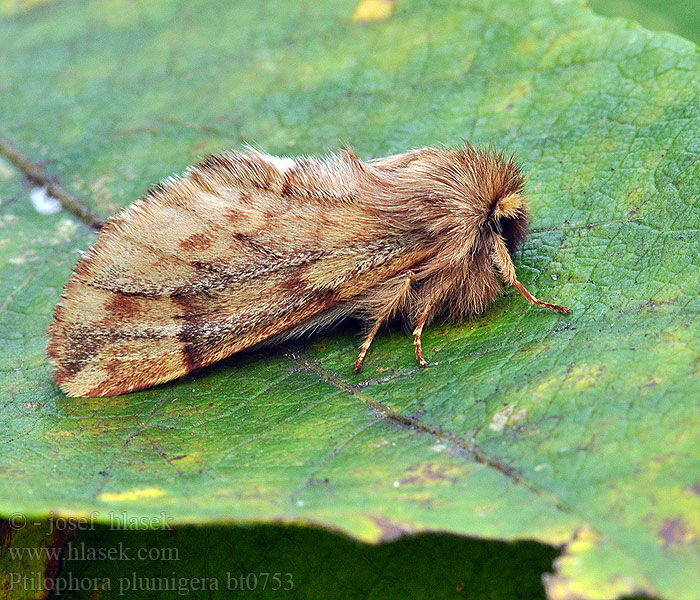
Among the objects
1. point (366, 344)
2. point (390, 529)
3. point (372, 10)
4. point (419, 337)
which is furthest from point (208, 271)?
point (372, 10)

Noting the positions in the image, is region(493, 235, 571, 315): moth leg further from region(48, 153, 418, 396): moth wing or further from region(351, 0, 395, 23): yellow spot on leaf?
region(351, 0, 395, 23): yellow spot on leaf

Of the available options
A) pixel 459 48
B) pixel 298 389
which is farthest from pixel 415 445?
pixel 459 48

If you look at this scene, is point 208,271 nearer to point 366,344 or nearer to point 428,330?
point 366,344

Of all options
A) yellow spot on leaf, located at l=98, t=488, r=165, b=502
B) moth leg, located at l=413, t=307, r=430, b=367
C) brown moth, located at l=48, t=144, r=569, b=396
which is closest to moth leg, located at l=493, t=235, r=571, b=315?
brown moth, located at l=48, t=144, r=569, b=396

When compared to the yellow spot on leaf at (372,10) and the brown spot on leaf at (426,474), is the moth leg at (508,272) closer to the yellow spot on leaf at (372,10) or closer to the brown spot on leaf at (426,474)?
the brown spot on leaf at (426,474)

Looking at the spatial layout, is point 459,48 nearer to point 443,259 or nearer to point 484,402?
point 443,259

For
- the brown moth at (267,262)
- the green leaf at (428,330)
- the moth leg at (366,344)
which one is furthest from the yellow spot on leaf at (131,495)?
the moth leg at (366,344)
